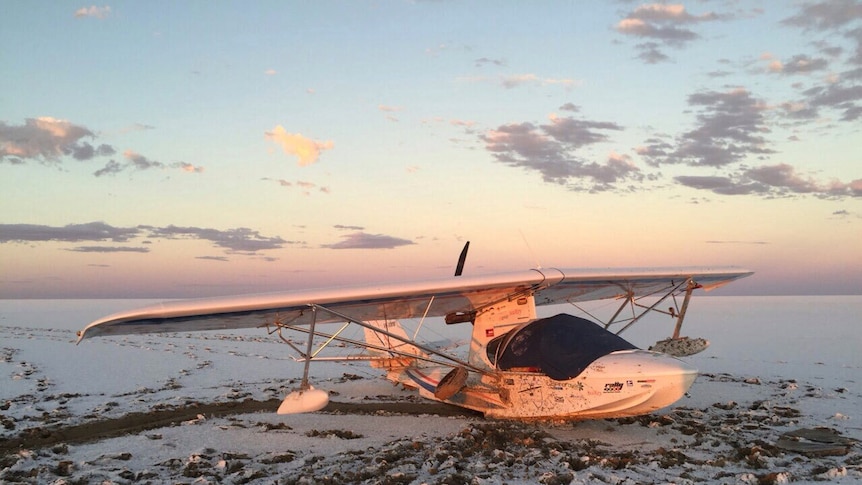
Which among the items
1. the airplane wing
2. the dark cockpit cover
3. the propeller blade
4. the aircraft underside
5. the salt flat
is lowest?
the salt flat

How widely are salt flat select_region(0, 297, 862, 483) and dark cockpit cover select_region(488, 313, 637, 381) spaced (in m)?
1.11

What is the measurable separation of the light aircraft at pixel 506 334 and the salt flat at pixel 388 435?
632mm

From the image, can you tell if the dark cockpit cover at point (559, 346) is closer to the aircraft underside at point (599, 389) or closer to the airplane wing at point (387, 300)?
the aircraft underside at point (599, 389)

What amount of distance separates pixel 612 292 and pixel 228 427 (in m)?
8.99

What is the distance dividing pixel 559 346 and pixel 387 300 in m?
3.09

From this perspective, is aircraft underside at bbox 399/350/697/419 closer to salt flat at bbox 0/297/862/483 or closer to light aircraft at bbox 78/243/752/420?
light aircraft at bbox 78/243/752/420

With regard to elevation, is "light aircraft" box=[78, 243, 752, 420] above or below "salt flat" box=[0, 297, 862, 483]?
above

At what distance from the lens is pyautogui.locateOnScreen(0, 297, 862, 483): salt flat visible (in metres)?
7.44

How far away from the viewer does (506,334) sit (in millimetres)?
10969

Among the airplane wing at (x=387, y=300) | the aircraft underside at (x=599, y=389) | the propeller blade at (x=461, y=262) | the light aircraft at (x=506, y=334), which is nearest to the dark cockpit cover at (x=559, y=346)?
the light aircraft at (x=506, y=334)

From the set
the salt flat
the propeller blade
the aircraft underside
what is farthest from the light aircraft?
the propeller blade

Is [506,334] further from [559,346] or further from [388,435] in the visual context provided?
[388,435]

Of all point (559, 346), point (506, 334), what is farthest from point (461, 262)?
point (559, 346)

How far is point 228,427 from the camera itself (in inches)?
410
